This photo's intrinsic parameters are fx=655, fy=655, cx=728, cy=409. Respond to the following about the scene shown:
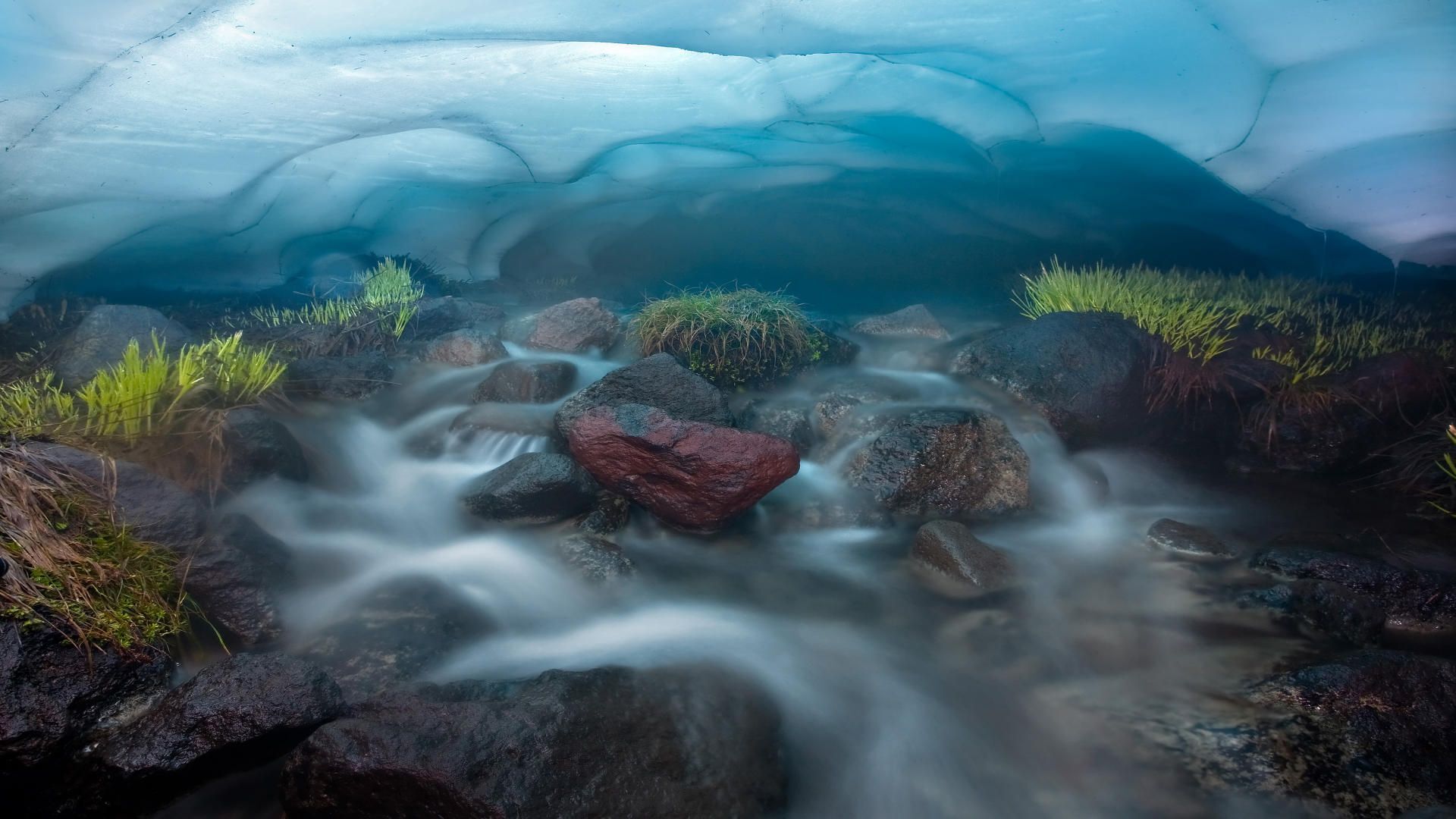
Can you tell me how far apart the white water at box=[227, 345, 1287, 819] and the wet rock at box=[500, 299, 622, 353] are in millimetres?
2012

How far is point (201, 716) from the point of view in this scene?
7.97 ft

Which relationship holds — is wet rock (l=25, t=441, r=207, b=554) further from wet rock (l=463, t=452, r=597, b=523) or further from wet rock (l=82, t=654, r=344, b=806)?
wet rock (l=463, t=452, r=597, b=523)

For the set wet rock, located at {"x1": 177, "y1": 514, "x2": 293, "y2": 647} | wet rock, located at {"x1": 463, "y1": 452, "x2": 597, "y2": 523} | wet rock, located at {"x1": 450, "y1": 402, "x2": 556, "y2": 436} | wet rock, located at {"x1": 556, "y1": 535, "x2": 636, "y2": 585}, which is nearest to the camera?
wet rock, located at {"x1": 177, "y1": 514, "x2": 293, "y2": 647}

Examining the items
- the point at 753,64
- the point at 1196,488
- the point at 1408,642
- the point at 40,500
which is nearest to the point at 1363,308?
the point at 1196,488

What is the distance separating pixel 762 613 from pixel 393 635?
2.00m

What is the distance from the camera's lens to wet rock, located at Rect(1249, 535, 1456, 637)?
3.59 meters

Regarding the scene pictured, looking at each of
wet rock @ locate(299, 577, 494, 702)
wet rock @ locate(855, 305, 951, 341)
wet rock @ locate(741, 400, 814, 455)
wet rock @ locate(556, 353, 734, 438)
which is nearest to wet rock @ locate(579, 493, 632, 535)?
wet rock @ locate(556, 353, 734, 438)

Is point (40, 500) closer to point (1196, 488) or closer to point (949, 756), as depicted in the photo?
point (949, 756)

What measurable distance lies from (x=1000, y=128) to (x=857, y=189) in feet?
9.11

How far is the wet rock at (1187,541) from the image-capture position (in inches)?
174

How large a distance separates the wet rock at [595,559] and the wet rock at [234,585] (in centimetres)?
152

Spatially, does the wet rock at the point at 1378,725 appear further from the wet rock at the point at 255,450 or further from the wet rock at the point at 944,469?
the wet rock at the point at 255,450

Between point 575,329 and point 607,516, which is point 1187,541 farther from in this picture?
point 575,329

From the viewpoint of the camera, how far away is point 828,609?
12.9ft
